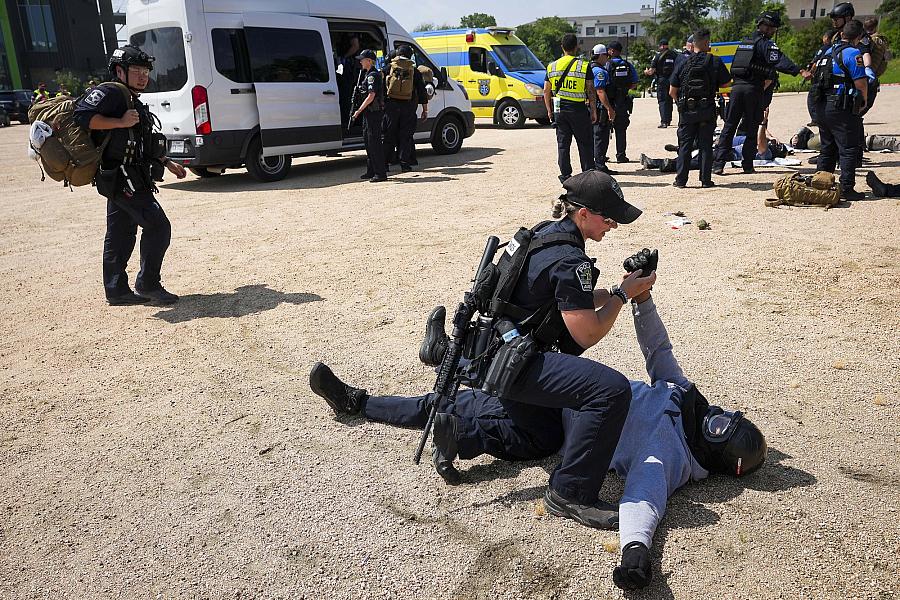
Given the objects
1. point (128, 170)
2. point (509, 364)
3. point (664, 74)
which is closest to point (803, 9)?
point (664, 74)

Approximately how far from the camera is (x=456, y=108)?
44.7 ft

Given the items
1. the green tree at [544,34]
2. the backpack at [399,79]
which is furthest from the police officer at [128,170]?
the green tree at [544,34]

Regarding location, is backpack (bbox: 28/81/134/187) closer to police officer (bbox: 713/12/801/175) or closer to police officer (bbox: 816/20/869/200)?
police officer (bbox: 816/20/869/200)

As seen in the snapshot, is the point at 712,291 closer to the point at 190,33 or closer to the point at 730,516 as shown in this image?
the point at 730,516

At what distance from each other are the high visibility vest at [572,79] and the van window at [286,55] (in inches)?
155

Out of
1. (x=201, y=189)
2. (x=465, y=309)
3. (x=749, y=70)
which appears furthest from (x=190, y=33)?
(x=465, y=309)

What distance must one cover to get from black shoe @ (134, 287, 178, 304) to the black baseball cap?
3.88 meters

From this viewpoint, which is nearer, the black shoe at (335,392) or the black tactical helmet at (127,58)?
the black shoe at (335,392)

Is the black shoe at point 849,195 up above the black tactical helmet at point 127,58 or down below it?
below

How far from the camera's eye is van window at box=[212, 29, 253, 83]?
10008mm

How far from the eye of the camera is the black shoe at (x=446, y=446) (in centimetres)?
291

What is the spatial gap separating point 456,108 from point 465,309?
36.9ft

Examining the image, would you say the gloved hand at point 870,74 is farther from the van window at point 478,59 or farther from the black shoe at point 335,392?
the van window at point 478,59

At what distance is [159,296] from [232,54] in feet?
18.6
